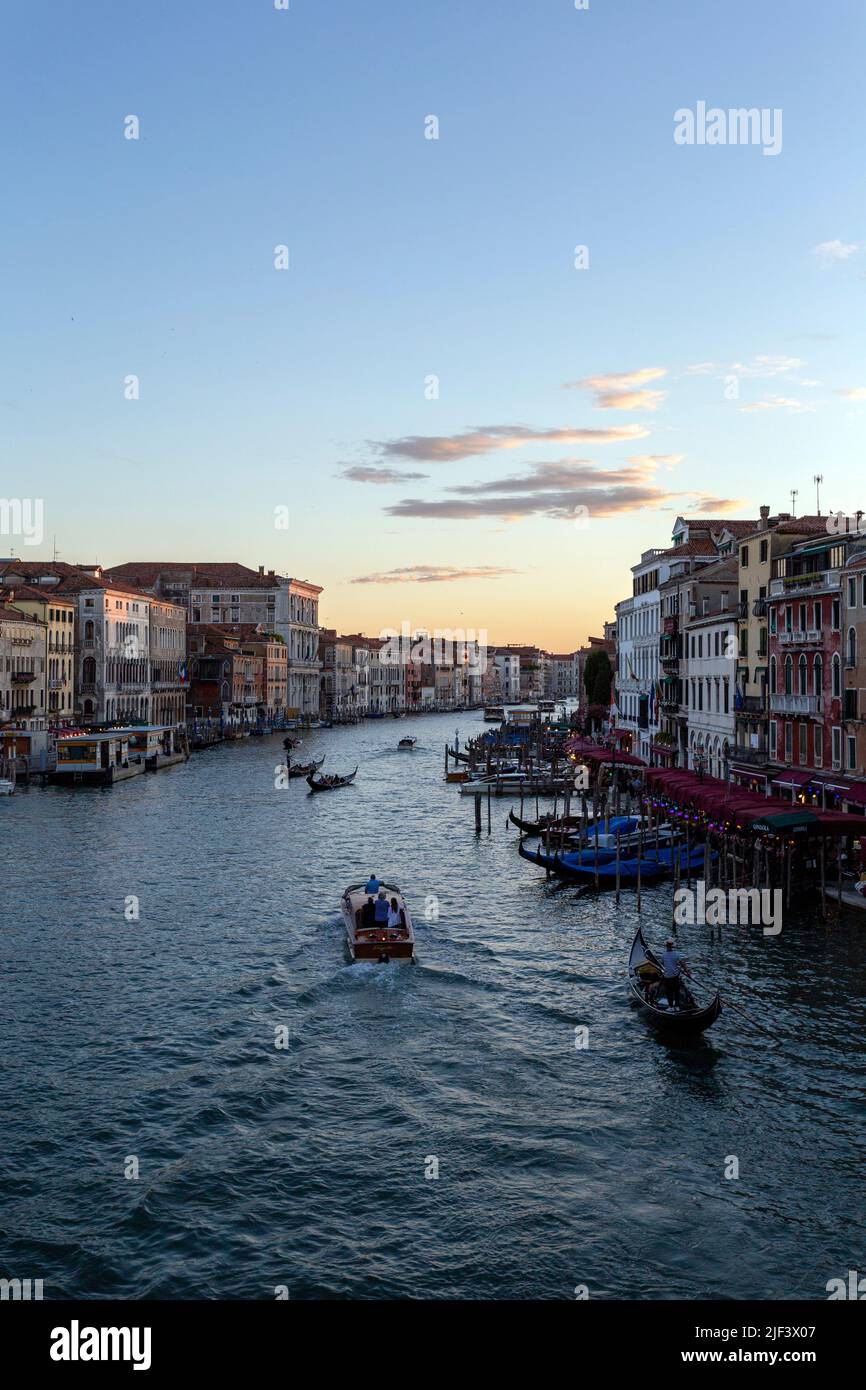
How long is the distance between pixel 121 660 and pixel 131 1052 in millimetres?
77906

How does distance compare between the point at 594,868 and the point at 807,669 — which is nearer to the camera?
the point at 594,868

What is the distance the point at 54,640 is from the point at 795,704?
5695cm

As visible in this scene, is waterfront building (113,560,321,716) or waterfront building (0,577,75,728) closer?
waterfront building (0,577,75,728)

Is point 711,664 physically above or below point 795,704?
above

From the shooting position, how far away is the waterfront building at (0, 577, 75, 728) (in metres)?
78.8

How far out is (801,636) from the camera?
37812mm

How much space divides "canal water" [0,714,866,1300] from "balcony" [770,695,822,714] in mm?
10198

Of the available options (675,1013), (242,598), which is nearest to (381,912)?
(675,1013)

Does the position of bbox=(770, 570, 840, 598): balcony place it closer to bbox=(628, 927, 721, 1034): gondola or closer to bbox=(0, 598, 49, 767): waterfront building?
bbox=(628, 927, 721, 1034): gondola

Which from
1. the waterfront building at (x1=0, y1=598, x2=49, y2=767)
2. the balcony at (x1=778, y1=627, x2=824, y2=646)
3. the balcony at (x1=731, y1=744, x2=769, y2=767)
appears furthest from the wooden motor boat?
the waterfront building at (x1=0, y1=598, x2=49, y2=767)

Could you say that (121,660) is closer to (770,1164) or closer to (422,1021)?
(422,1021)

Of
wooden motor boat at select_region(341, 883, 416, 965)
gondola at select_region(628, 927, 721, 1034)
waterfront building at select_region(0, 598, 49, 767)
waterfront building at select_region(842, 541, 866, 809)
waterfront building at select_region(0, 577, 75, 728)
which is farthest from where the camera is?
waterfront building at select_region(0, 577, 75, 728)

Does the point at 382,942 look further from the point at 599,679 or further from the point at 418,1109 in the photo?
the point at 599,679
